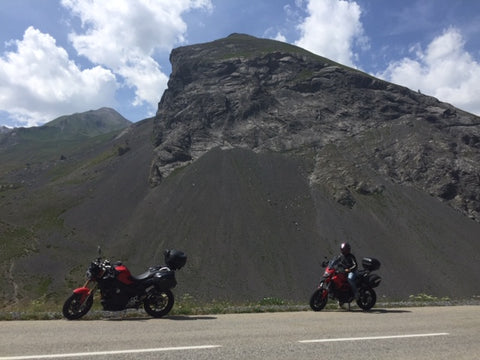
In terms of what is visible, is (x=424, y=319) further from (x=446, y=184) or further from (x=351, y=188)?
(x=446, y=184)

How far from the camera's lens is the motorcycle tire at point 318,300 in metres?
12.8

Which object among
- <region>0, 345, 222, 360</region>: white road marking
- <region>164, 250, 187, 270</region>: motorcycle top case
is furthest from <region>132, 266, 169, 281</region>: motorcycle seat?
<region>0, 345, 222, 360</region>: white road marking

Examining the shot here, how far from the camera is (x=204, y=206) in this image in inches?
2478

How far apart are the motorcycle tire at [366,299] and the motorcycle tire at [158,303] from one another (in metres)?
6.44

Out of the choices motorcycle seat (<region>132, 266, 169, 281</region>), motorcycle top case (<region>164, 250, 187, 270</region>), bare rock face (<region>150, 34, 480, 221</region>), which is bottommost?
motorcycle seat (<region>132, 266, 169, 281</region>)

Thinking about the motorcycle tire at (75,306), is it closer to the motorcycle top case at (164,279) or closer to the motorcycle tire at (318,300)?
the motorcycle top case at (164,279)

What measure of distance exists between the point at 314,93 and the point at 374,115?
49.6 ft

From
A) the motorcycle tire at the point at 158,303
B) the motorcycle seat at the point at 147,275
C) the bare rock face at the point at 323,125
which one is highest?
the bare rock face at the point at 323,125

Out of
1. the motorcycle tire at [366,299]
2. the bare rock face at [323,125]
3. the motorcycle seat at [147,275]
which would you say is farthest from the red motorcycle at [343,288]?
the bare rock face at [323,125]

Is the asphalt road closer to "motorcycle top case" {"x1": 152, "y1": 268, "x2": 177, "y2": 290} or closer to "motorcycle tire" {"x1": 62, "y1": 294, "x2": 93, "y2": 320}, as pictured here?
"motorcycle tire" {"x1": 62, "y1": 294, "x2": 93, "y2": 320}

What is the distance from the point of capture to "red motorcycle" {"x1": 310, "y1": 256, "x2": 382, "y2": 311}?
1298 centimetres

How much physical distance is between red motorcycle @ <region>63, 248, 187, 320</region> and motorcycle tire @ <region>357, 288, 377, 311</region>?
645 cm

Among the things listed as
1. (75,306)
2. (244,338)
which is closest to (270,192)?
(75,306)

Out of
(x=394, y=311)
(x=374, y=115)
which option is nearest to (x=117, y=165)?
(x=374, y=115)
